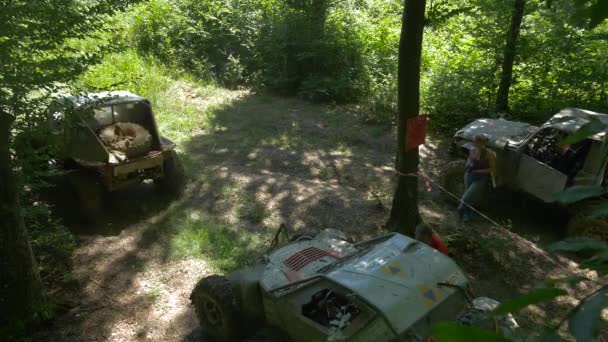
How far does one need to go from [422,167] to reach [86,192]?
6.15 meters

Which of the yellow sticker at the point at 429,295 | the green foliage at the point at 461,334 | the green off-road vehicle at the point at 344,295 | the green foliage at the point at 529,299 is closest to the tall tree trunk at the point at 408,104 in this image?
the green off-road vehicle at the point at 344,295

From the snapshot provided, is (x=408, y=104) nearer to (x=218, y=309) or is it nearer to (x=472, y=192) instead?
(x=472, y=192)

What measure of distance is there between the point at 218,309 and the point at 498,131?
19.2ft

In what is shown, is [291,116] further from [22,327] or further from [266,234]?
[22,327]

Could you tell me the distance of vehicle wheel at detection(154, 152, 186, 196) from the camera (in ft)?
25.5

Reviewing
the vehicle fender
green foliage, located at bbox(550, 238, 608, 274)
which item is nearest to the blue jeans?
the vehicle fender

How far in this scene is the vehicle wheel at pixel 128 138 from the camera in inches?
284

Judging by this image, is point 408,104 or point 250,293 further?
point 408,104

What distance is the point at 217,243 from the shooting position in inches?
257

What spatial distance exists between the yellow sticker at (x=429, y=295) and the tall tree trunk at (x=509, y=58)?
801 cm

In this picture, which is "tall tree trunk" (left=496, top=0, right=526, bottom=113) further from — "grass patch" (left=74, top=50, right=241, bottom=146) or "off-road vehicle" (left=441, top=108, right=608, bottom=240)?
Answer: "grass patch" (left=74, top=50, right=241, bottom=146)

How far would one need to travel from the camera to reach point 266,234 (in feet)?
22.3

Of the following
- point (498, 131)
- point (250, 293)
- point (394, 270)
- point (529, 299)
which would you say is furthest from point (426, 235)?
point (529, 299)

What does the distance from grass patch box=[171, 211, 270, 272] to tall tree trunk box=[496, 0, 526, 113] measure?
7075 millimetres
